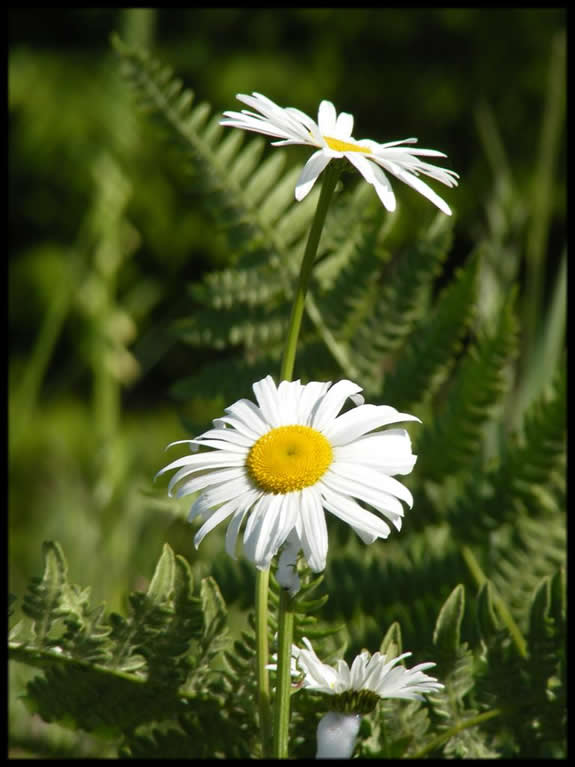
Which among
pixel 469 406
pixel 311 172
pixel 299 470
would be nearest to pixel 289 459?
pixel 299 470

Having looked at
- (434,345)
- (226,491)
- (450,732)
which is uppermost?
(434,345)

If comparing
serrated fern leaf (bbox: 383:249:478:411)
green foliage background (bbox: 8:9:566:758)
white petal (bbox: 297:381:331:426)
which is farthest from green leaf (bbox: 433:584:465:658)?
serrated fern leaf (bbox: 383:249:478:411)

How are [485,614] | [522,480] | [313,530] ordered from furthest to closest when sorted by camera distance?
[522,480] → [485,614] → [313,530]

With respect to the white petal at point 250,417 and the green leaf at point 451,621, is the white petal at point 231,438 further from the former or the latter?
the green leaf at point 451,621

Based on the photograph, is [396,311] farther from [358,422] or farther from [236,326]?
[358,422]

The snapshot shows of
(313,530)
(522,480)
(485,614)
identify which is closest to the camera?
(313,530)

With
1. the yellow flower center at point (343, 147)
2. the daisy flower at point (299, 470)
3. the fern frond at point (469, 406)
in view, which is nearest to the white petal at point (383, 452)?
the daisy flower at point (299, 470)

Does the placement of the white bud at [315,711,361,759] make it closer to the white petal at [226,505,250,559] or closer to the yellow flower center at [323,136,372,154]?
the white petal at [226,505,250,559]
